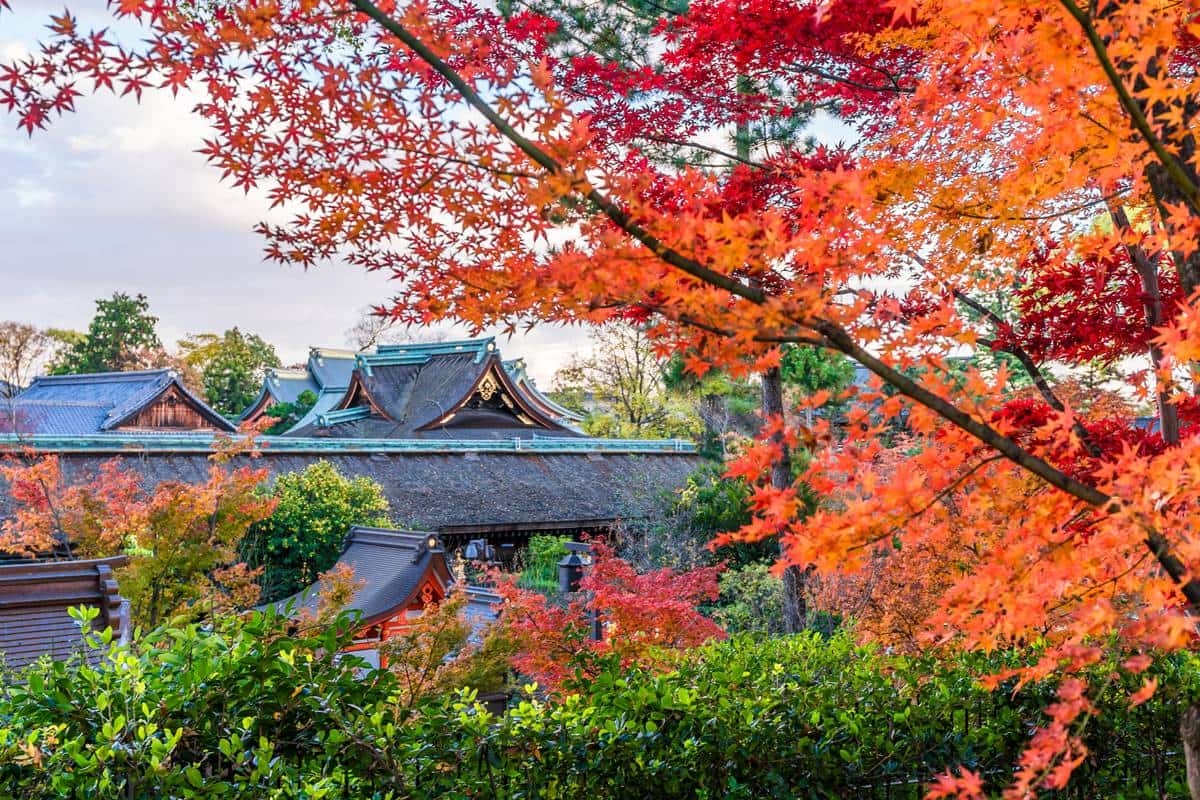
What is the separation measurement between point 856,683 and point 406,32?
2.45 m

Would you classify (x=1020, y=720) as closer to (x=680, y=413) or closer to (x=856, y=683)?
(x=856, y=683)

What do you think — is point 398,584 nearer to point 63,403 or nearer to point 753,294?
point 753,294

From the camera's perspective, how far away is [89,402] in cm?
2527

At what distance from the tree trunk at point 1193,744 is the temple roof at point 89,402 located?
2475cm

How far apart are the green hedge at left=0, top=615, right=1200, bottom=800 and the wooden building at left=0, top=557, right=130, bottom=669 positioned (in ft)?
10.5

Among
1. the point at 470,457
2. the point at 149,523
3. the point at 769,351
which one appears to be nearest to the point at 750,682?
the point at 769,351

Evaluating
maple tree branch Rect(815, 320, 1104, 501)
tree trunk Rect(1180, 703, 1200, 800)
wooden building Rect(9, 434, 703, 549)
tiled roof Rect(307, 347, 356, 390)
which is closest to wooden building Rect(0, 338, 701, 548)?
wooden building Rect(9, 434, 703, 549)

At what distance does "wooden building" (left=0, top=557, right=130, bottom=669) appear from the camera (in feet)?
16.6

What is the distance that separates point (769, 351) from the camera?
1.83 meters

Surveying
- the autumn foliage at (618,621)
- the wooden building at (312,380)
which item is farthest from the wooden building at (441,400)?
the autumn foliage at (618,621)

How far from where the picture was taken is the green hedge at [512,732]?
187 centimetres

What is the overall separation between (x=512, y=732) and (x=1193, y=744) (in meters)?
1.67

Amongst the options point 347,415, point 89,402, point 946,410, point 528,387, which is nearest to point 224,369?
point 89,402

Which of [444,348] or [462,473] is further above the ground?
[444,348]
